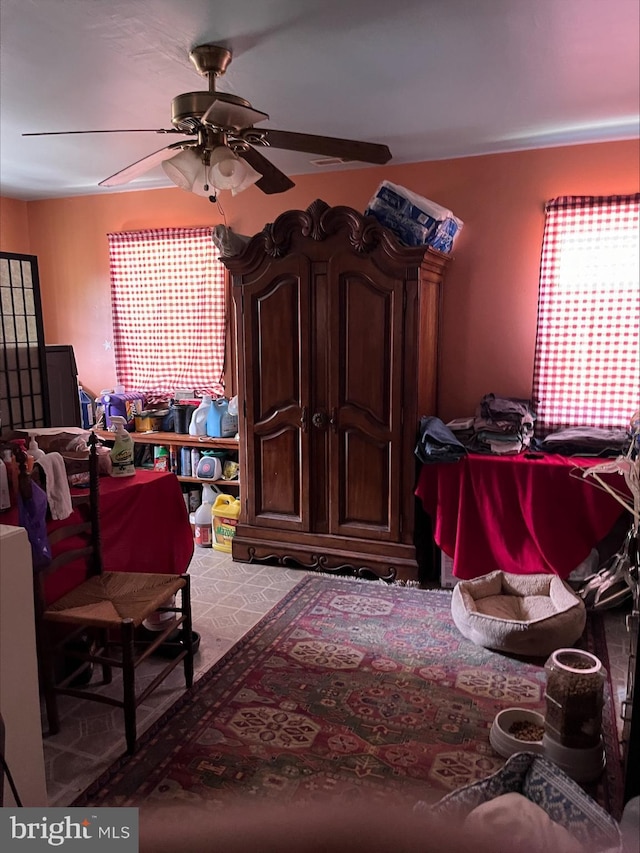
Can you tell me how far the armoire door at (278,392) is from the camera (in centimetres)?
360

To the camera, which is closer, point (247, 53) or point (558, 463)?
point (247, 53)

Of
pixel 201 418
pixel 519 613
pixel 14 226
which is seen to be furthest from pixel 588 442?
pixel 14 226

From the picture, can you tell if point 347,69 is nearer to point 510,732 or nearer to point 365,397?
point 365,397

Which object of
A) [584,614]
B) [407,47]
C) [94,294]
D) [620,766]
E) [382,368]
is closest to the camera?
[620,766]

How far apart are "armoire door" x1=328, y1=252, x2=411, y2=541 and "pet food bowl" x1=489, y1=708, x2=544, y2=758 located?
4.67ft

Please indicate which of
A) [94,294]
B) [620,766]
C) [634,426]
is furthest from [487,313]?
[94,294]

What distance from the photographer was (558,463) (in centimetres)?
321

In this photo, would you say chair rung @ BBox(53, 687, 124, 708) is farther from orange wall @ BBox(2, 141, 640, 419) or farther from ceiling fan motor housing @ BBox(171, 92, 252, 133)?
orange wall @ BBox(2, 141, 640, 419)

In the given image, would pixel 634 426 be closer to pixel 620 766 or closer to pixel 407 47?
pixel 620 766

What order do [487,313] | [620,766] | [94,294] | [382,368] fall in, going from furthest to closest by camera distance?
[94,294], [487,313], [382,368], [620,766]

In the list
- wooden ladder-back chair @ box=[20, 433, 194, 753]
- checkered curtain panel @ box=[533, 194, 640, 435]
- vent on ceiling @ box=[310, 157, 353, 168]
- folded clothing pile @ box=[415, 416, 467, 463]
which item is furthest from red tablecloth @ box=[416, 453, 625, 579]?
vent on ceiling @ box=[310, 157, 353, 168]

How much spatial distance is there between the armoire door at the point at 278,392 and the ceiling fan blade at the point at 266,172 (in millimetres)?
826

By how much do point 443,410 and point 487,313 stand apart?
65cm

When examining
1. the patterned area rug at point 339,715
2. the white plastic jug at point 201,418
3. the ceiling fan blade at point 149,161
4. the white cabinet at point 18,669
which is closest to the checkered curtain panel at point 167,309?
the white plastic jug at point 201,418
